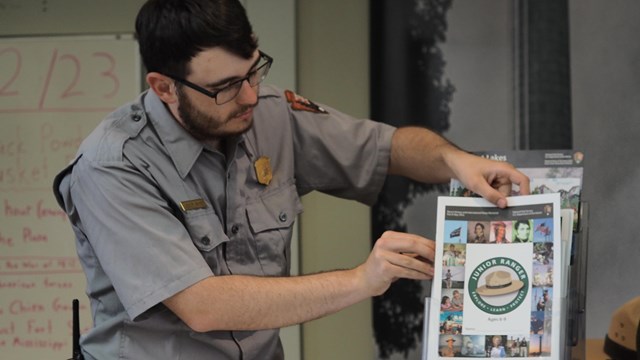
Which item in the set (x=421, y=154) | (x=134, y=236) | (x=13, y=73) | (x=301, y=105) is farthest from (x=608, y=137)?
(x=13, y=73)

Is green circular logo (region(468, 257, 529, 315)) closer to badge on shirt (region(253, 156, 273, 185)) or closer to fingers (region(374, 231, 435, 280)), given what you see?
fingers (region(374, 231, 435, 280))

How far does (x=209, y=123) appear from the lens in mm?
1553

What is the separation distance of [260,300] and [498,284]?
431 mm

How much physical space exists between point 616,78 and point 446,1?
1.90 ft

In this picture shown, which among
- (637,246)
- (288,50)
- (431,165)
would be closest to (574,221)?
(431,165)

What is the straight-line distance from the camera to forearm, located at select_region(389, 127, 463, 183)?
1.65 metres

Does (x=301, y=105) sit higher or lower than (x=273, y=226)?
higher

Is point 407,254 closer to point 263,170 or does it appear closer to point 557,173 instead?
point 557,173

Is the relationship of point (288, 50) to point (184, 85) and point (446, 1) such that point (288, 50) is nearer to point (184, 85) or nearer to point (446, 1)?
point (446, 1)

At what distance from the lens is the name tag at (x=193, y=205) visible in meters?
1.50

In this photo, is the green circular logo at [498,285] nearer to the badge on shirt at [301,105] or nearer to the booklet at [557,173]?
the booklet at [557,173]

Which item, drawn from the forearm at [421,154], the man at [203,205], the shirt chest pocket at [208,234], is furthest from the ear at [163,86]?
the forearm at [421,154]

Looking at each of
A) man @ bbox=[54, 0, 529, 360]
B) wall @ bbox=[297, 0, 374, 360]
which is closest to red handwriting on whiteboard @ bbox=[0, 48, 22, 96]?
wall @ bbox=[297, 0, 374, 360]

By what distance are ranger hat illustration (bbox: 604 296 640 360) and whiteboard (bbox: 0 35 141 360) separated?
1.78m
